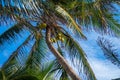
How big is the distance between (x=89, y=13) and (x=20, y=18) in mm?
3592

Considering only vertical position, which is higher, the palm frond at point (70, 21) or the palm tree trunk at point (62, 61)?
the palm frond at point (70, 21)

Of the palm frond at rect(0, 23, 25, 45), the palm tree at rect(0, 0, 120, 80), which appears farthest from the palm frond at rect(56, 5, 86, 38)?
the palm frond at rect(0, 23, 25, 45)

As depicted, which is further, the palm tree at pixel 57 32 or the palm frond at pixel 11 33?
the palm frond at pixel 11 33

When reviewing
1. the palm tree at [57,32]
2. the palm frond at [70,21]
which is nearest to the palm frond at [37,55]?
the palm tree at [57,32]

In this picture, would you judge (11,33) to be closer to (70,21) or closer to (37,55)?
(37,55)

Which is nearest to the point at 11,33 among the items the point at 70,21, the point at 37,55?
the point at 37,55

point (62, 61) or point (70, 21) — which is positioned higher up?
point (70, 21)

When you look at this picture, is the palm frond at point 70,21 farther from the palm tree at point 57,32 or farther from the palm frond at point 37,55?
the palm frond at point 37,55

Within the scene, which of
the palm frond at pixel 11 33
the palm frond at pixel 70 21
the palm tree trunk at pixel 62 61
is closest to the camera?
the palm frond at pixel 70 21

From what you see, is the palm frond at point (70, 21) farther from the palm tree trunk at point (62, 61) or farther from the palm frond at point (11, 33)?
the palm frond at point (11, 33)

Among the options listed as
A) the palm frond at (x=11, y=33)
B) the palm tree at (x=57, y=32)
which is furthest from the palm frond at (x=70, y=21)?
the palm frond at (x=11, y=33)

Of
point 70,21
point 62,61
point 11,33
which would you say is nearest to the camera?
point 70,21

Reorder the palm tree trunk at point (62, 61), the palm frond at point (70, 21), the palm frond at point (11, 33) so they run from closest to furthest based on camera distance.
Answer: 1. the palm frond at point (70, 21)
2. the palm tree trunk at point (62, 61)
3. the palm frond at point (11, 33)

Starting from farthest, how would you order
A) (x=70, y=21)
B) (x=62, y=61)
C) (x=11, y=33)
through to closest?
(x=11, y=33), (x=62, y=61), (x=70, y=21)
